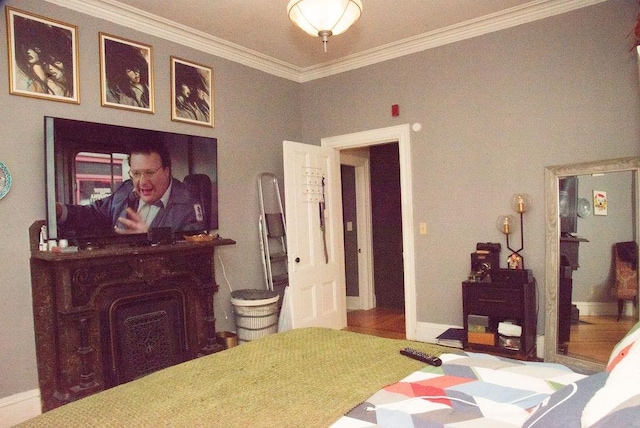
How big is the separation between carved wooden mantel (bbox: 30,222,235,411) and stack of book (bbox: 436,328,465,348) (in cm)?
207

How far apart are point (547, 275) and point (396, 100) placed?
2.06m

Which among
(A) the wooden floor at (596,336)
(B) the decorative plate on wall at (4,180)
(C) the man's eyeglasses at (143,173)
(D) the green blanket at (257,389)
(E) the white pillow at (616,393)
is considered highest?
(C) the man's eyeglasses at (143,173)

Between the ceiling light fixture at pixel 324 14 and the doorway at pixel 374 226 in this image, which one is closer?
the ceiling light fixture at pixel 324 14

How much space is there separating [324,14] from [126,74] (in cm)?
185

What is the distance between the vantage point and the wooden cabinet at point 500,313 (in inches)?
130

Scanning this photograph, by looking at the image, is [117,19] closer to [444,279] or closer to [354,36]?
[354,36]

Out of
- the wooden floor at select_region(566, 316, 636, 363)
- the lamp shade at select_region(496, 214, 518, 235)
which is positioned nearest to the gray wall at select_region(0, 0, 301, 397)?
the lamp shade at select_region(496, 214, 518, 235)

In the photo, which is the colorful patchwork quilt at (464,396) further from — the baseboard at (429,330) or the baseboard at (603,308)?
the baseboard at (429,330)

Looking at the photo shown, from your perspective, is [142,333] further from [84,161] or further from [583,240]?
[583,240]

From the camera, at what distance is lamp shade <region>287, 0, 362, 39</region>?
6.93ft

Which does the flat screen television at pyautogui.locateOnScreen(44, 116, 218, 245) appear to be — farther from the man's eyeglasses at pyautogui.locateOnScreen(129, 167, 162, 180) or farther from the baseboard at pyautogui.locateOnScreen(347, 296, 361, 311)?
the baseboard at pyautogui.locateOnScreen(347, 296, 361, 311)

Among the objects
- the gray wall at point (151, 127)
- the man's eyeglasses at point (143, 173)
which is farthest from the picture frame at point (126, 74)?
the man's eyeglasses at point (143, 173)

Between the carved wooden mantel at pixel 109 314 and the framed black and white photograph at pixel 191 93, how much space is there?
1148 millimetres

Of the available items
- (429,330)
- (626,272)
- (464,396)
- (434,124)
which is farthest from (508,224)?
(464,396)
